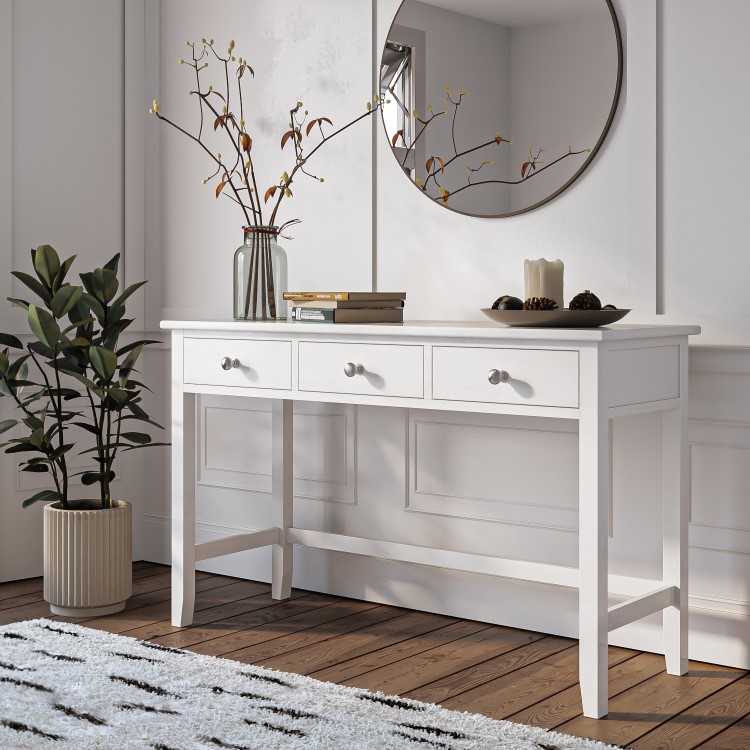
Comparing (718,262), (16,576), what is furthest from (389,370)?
(16,576)

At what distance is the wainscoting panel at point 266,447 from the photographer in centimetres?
352

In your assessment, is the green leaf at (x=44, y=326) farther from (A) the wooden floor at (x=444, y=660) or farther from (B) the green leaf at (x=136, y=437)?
(A) the wooden floor at (x=444, y=660)

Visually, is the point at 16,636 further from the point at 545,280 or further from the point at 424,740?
the point at 545,280

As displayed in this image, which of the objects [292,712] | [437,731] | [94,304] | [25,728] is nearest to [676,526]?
[437,731]

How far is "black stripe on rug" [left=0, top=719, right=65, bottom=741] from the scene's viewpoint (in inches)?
87.8

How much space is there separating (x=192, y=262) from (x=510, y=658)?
185cm

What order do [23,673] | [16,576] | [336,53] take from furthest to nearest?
[16,576] < [336,53] < [23,673]

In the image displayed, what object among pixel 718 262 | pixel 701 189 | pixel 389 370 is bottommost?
pixel 389 370

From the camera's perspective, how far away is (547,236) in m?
3.06

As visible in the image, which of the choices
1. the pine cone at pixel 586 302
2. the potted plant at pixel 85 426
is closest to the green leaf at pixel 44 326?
the potted plant at pixel 85 426

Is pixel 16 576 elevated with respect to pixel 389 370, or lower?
lower

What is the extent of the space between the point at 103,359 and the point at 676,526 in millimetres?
1667

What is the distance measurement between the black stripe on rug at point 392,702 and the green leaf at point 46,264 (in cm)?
161

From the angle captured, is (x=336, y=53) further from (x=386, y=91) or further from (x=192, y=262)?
(x=192, y=262)
